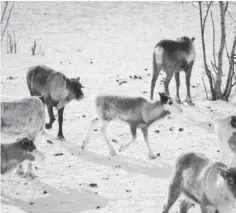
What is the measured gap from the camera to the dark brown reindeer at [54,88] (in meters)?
8.12

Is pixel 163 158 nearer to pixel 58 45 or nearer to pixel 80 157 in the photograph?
pixel 80 157

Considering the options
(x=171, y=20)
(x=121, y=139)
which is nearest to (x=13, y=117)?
(x=121, y=139)

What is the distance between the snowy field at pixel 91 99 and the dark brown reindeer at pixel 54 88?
1.36ft

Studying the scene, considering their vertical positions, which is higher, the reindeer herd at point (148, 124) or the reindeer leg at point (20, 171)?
the reindeer herd at point (148, 124)

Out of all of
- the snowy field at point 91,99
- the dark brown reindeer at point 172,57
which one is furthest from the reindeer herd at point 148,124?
the snowy field at point 91,99

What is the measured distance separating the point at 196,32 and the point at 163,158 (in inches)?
459

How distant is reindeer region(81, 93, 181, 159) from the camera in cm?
732

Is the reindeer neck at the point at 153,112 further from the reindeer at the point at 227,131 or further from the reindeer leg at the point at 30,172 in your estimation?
the reindeer leg at the point at 30,172

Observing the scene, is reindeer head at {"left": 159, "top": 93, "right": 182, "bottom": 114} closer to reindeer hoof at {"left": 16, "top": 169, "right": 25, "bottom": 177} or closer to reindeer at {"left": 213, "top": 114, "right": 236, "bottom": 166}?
reindeer at {"left": 213, "top": 114, "right": 236, "bottom": 166}

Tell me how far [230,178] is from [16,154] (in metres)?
2.57

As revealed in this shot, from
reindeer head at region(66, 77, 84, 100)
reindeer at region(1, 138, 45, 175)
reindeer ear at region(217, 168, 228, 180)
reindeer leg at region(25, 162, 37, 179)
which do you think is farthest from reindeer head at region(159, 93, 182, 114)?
reindeer ear at region(217, 168, 228, 180)

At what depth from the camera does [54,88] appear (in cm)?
828

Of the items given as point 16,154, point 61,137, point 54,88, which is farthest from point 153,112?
point 16,154

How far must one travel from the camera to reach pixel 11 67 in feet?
43.9
